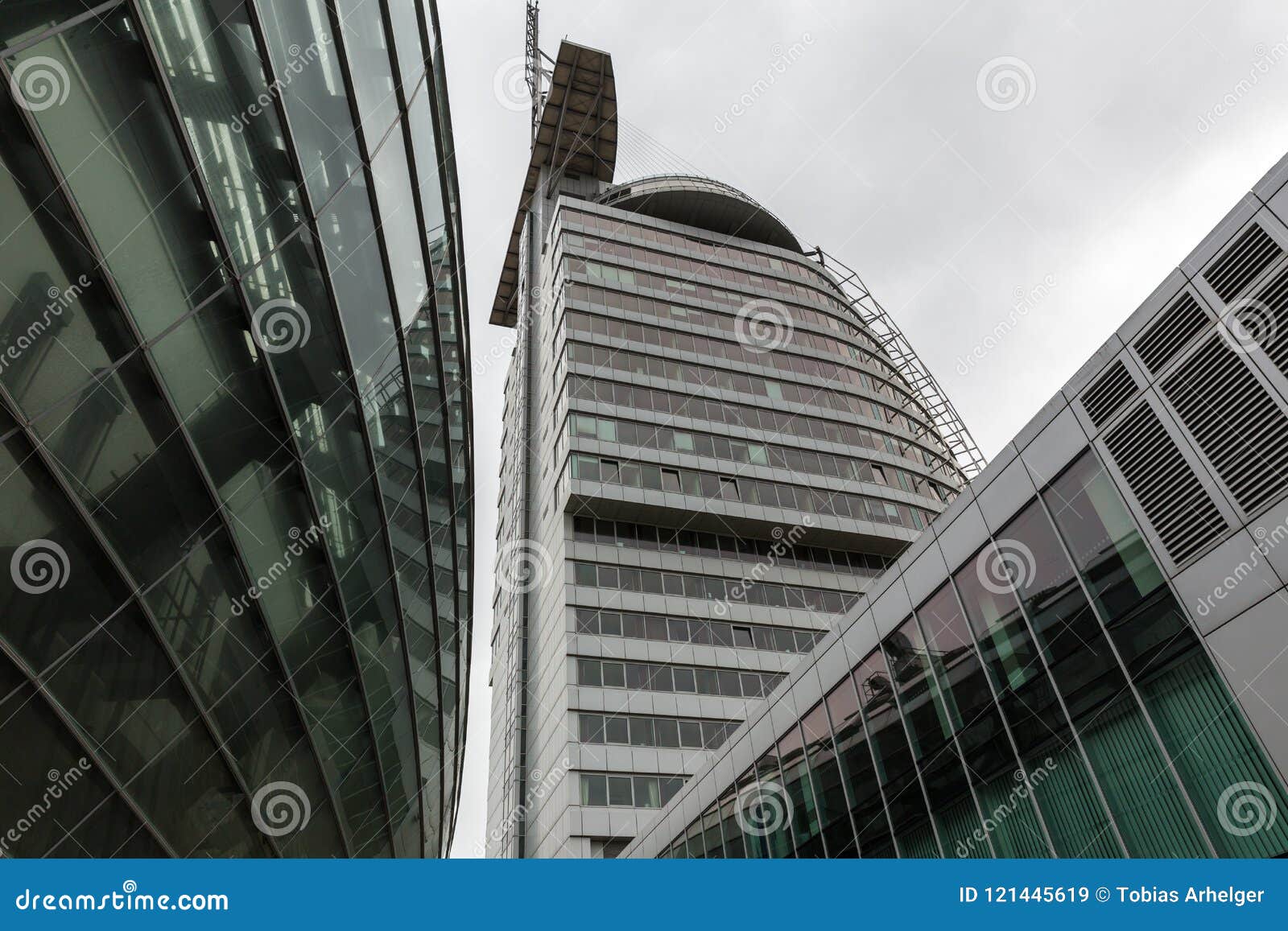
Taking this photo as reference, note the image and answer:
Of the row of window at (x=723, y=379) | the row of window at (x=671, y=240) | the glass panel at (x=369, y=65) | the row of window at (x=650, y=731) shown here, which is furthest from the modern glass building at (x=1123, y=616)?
the row of window at (x=671, y=240)

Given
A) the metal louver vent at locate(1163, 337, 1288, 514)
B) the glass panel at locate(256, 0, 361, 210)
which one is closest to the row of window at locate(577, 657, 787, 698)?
the metal louver vent at locate(1163, 337, 1288, 514)

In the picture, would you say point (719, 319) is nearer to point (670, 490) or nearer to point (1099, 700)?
point (670, 490)

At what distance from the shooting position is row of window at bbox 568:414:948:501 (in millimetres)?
44938

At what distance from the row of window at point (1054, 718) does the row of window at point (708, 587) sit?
2538cm

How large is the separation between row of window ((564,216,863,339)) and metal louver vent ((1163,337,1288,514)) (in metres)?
45.0

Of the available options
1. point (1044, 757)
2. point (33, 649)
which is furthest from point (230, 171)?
point (1044, 757)

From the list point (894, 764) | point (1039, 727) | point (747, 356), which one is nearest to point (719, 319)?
point (747, 356)

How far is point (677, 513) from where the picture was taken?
1711 inches

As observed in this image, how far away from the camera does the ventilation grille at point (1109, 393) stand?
431 inches

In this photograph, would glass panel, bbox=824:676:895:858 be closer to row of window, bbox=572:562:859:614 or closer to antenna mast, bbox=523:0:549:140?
row of window, bbox=572:562:859:614

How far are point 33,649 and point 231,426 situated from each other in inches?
115

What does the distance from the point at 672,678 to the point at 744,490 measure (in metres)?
11.5

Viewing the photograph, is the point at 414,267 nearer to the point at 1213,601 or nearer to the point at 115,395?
the point at 115,395

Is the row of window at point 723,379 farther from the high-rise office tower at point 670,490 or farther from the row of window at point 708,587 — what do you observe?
the row of window at point 708,587
